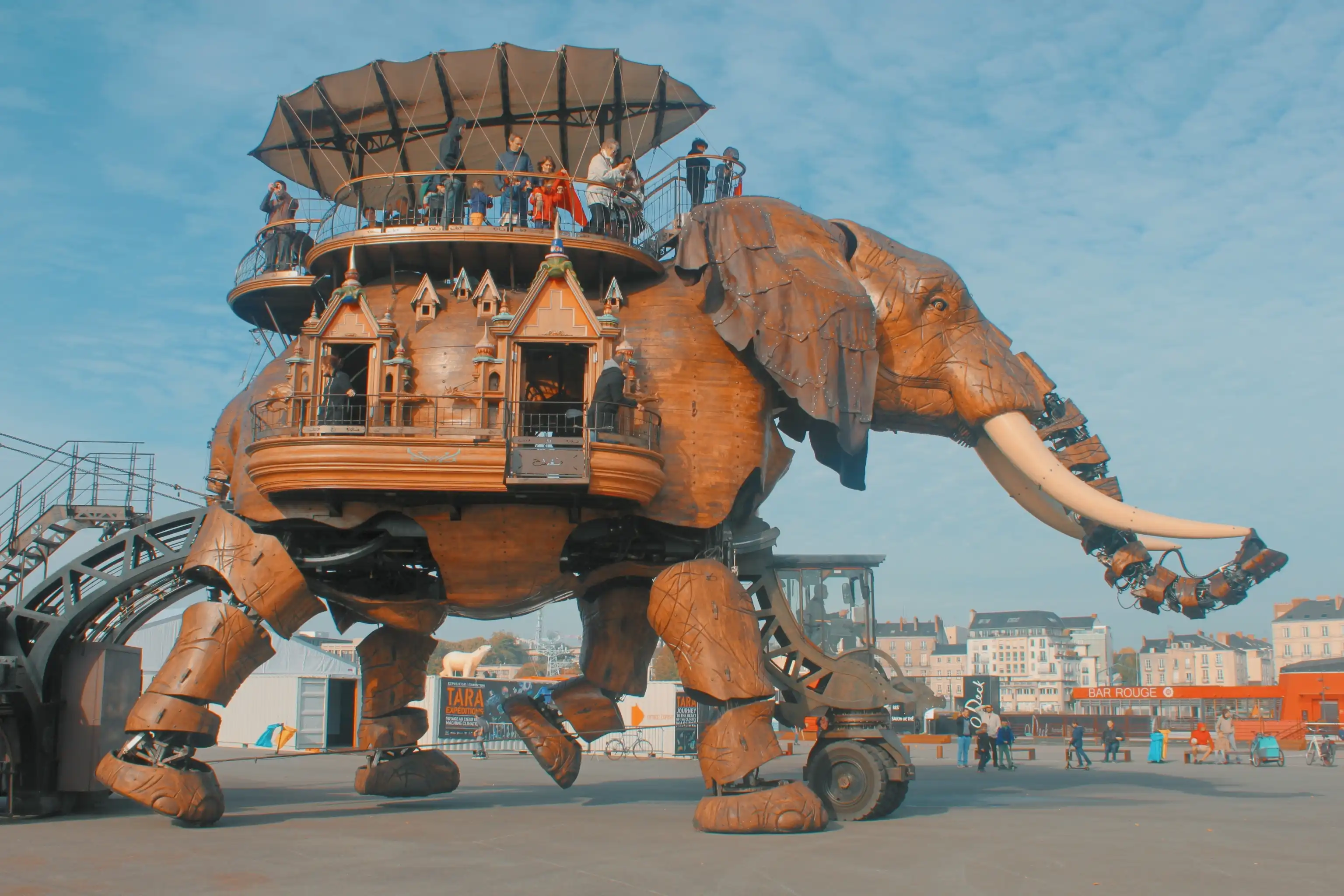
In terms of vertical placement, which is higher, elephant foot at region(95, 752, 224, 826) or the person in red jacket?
elephant foot at region(95, 752, 224, 826)

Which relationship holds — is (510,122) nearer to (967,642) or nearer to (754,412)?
(754,412)

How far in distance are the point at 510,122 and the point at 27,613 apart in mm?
9043

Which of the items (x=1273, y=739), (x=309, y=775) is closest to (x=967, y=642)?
(x=1273, y=739)

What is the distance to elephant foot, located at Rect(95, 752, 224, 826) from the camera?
1251cm

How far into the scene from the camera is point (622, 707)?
32.5 metres

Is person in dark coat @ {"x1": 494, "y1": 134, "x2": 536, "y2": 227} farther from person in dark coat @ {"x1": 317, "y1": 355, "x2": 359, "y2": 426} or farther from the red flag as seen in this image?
person in dark coat @ {"x1": 317, "y1": 355, "x2": 359, "y2": 426}

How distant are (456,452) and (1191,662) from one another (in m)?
144

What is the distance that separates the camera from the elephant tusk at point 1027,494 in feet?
50.2

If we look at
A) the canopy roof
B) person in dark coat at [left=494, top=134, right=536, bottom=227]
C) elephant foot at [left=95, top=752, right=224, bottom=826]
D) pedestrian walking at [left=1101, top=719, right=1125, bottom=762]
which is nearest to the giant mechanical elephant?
elephant foot at [left=95, top=752, right=224, bottom=826]

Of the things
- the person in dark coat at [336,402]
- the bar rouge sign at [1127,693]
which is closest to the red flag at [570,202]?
the person in dark coat at [336,402]

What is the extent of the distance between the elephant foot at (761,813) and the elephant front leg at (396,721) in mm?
4980

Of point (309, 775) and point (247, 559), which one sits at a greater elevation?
point (247, 559)

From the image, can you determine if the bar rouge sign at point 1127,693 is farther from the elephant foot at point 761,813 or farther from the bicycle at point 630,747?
the elephant foot at point 761,813

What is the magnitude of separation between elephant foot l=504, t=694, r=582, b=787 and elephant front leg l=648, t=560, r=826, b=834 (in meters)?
2.75
